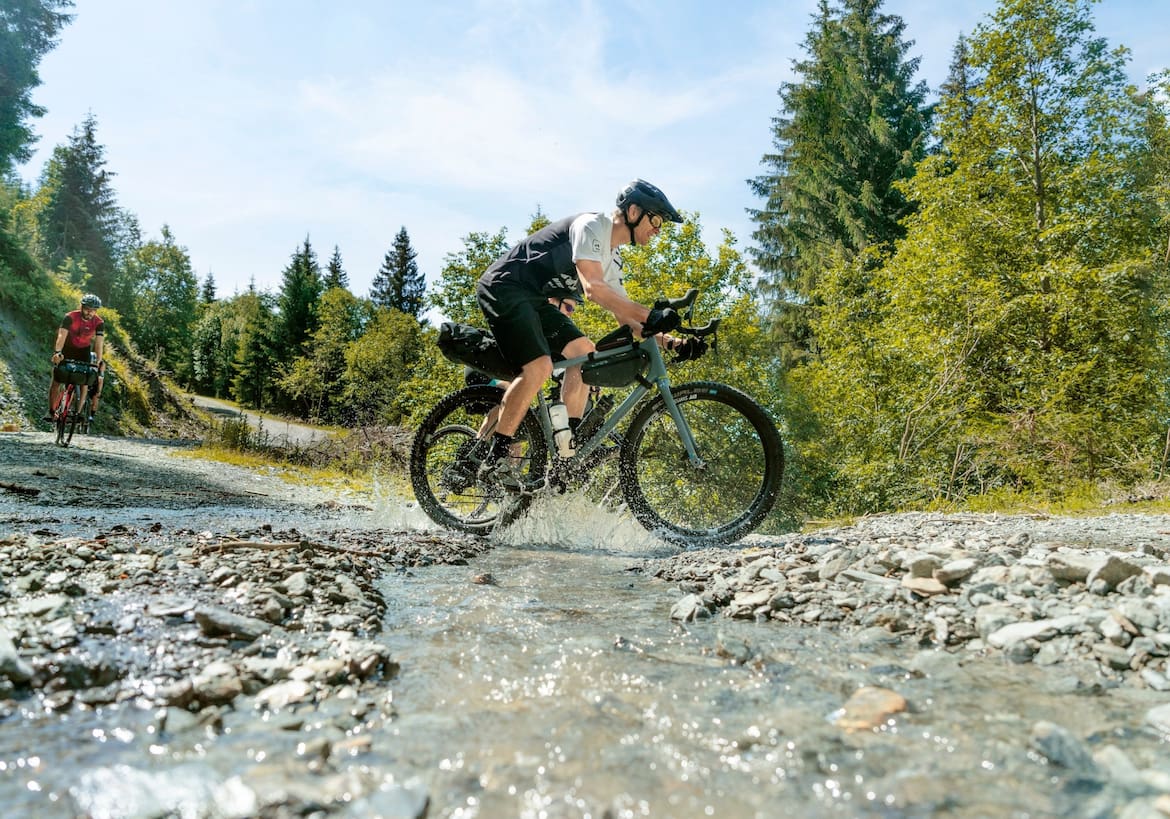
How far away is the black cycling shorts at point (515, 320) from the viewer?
15.1 feet

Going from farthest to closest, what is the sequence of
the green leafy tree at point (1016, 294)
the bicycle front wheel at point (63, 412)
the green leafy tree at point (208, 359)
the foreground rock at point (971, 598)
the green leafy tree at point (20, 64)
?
the green leafy tree at point (208, 359), the green leafy tree at point (20, 64), the green leafy tree at point (1016, 294), the bicycle front wheel at point (63, 412), the foreground rock at point (971, 598)

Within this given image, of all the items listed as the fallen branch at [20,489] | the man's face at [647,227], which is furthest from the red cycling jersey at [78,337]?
the man's face at [647,227]

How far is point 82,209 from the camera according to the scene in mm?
58844

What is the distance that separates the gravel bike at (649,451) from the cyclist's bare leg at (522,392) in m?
0.20

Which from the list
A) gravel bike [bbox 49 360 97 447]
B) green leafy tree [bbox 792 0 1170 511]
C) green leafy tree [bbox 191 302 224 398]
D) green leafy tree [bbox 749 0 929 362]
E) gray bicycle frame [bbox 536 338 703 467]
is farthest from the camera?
green leafy tree [bbox 191 302 224 398]

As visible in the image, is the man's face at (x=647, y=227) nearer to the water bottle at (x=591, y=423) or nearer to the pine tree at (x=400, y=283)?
the water bottle at (x=591, y=423)

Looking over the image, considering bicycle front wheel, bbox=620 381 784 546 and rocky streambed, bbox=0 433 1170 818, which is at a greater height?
bicycle front wheel, bbox=620 381 784 546

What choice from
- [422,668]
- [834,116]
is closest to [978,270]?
[834,116]

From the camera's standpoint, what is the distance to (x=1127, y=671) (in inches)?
76.4

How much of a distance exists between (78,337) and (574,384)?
1088cm

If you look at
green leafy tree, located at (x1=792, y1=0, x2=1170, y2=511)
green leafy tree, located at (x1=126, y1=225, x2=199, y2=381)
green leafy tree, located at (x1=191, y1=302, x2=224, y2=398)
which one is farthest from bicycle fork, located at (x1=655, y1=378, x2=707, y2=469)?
green leafy tree, located at (x1=191, y1=302, x2=224, y2=398)

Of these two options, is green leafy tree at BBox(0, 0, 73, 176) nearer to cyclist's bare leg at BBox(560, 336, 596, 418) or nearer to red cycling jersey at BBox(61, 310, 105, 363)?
red cycling jersey at BBox(61, 310, 105, 363)

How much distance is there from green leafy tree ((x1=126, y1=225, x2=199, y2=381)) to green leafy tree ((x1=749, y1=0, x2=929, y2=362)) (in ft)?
212

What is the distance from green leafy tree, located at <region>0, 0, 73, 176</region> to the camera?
24.3 meters
